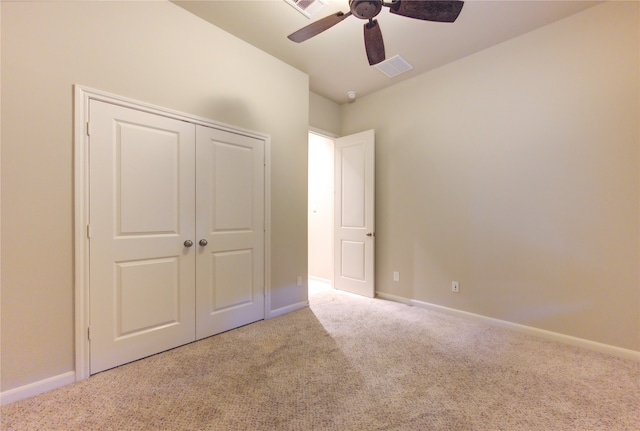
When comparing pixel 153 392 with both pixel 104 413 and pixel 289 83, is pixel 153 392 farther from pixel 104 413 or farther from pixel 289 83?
pixel 289 83

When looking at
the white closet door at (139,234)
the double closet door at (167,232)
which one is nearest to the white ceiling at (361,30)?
the double closet door at (167,232)

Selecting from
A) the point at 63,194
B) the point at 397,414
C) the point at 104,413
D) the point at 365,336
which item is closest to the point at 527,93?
the point at 365,336

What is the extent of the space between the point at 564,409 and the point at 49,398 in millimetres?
3190

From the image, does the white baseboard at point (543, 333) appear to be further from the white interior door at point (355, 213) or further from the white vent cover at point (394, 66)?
the white vent cover at point (394, 66)

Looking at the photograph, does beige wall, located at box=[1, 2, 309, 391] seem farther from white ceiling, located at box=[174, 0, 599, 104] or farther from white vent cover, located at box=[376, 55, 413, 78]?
white vent cover, located at box=[376, 55, 413, 78]

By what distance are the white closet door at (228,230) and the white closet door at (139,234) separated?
0.34ft

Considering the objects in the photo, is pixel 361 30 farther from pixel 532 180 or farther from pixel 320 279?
pixel 320 279

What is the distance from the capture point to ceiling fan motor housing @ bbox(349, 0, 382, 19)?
1.77m

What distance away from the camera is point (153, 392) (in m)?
1.76

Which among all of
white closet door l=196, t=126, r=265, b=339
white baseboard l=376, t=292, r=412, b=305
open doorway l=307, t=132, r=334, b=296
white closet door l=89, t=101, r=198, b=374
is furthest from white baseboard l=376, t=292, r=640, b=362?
white closet door l=89, t=101, r=198, b=374

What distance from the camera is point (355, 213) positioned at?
397 centimetres

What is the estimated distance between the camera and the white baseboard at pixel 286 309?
3027mm

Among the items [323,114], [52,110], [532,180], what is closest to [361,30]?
[323,114]

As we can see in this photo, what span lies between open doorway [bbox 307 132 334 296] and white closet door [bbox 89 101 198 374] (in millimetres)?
2493
